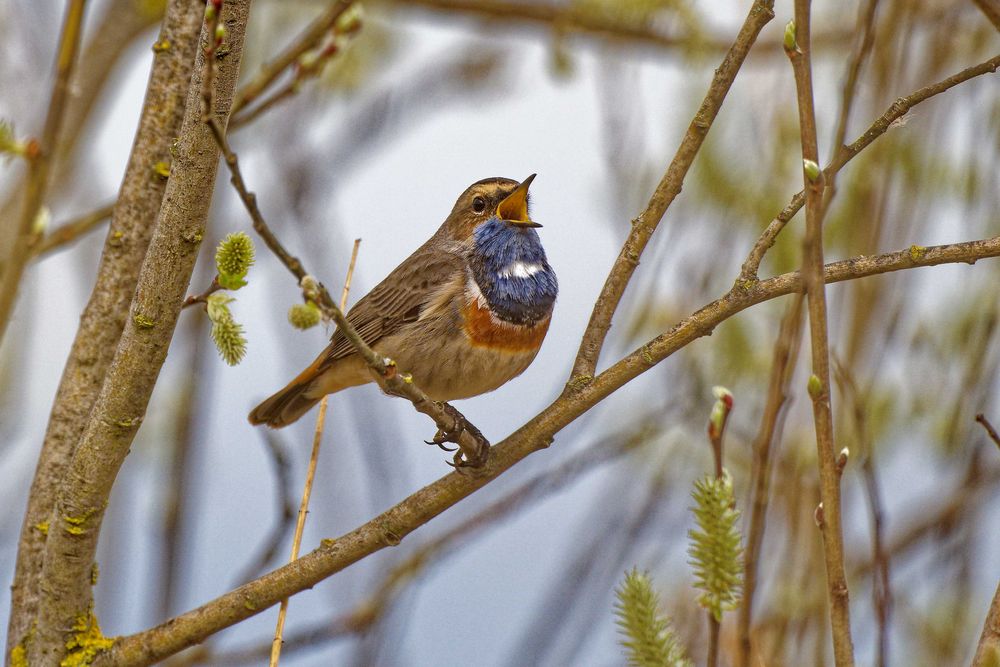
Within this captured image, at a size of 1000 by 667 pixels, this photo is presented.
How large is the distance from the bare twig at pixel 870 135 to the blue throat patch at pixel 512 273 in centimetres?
165

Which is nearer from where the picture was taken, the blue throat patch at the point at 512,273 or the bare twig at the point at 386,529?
the bare twig at the point at 386,529

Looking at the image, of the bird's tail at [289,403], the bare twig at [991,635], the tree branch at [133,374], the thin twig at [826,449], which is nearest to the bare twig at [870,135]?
the thin twig at [826,449]

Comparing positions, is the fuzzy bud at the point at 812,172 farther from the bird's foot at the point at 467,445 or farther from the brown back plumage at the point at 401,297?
the brown back plumage at the point at 401,297

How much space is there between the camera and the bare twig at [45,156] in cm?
328

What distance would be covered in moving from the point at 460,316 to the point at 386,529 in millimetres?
1395

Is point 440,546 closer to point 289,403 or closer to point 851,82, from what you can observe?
point 289,403

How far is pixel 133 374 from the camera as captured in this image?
2.65 meters

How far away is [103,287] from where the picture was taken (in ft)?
10.3

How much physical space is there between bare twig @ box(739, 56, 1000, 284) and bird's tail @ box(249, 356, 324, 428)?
7.55ft

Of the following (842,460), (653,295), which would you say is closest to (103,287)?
(653,295)

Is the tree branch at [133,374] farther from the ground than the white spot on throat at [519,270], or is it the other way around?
the white spot on throat at [519,270]

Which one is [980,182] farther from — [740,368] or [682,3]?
[682,3]

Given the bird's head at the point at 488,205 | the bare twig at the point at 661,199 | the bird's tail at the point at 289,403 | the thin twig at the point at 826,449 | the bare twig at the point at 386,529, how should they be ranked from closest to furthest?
the thin twig at the point at 826,449
the bare twig at the point at 661,199
the bare twig at the point at 386,529
the bird's tail at the point at 289,403
the bird's head at the point at 488,205

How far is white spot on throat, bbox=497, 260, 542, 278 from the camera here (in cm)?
429
